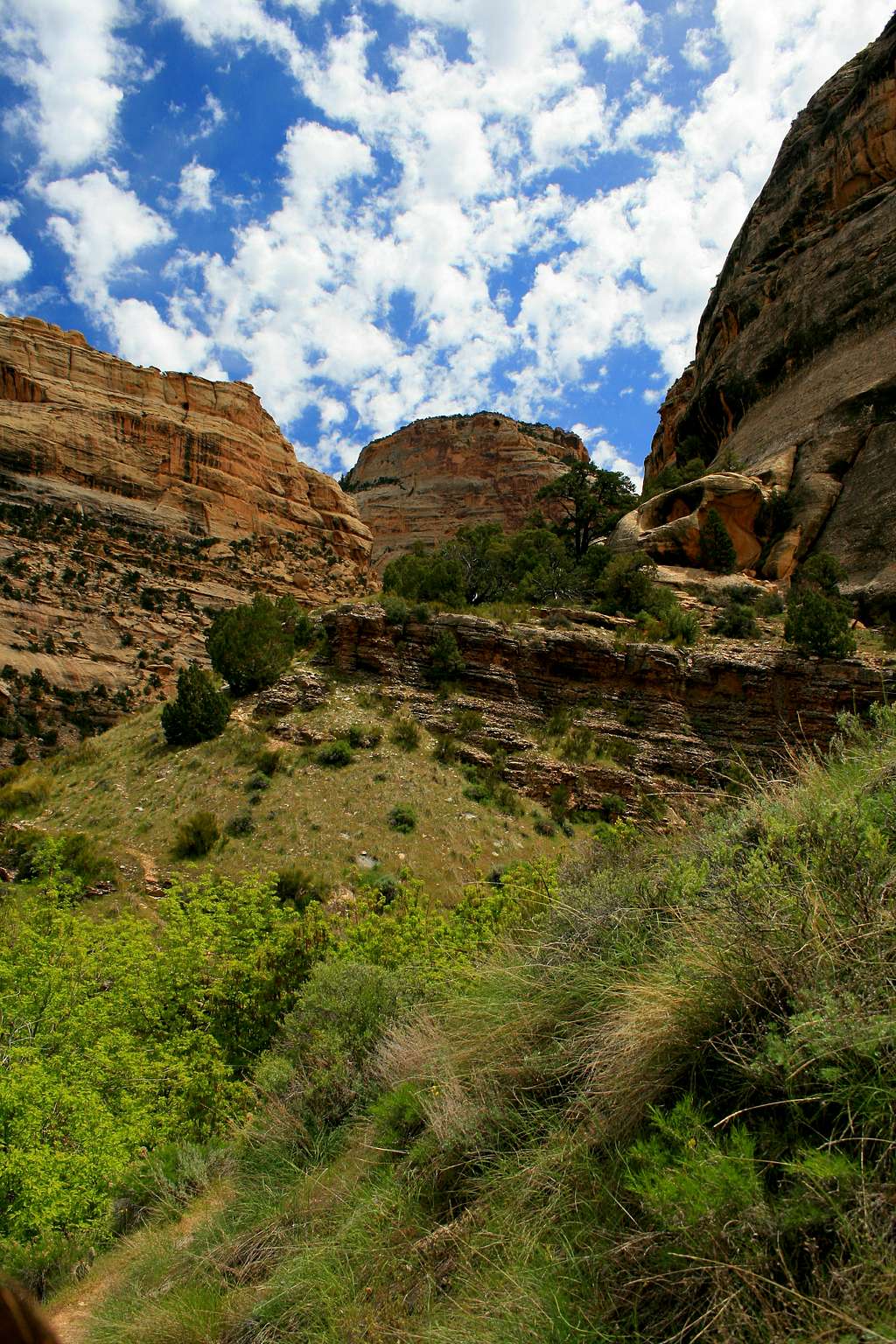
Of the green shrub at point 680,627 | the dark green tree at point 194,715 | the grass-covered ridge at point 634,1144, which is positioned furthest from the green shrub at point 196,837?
the green shrub at point 680,627

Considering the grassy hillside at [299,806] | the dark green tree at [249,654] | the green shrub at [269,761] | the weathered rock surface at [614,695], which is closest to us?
the grassy hillside at [299,806]

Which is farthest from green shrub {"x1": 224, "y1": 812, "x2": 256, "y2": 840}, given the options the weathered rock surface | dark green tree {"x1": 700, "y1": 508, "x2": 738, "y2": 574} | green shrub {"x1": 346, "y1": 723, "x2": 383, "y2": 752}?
dark green tree {"x1": 700, "y1": 508, "x2": 738, "y2": 574}

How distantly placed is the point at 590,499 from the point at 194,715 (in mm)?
22514

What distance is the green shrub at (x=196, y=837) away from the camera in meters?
16.2

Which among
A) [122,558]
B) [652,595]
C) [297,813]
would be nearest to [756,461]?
[652,595]

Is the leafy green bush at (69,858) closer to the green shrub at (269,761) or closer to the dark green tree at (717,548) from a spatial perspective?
the green shrub at (269,761)

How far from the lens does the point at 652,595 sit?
81.7ft

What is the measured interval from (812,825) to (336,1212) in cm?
298

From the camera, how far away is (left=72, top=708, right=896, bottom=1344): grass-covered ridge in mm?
1759

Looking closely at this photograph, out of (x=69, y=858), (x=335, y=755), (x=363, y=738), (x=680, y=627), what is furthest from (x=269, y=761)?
(x=680, y=627)

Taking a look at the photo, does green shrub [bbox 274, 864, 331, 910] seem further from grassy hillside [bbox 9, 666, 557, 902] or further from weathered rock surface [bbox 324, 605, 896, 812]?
weathered rock surface [bbox 324, 605, 896, 812]

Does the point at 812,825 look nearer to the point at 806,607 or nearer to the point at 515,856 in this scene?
the point at 515,856

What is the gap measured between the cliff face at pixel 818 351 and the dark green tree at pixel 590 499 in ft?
11.7

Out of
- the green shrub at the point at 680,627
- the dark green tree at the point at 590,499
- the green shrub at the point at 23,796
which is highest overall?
the dark green tree at the point at 590,499
